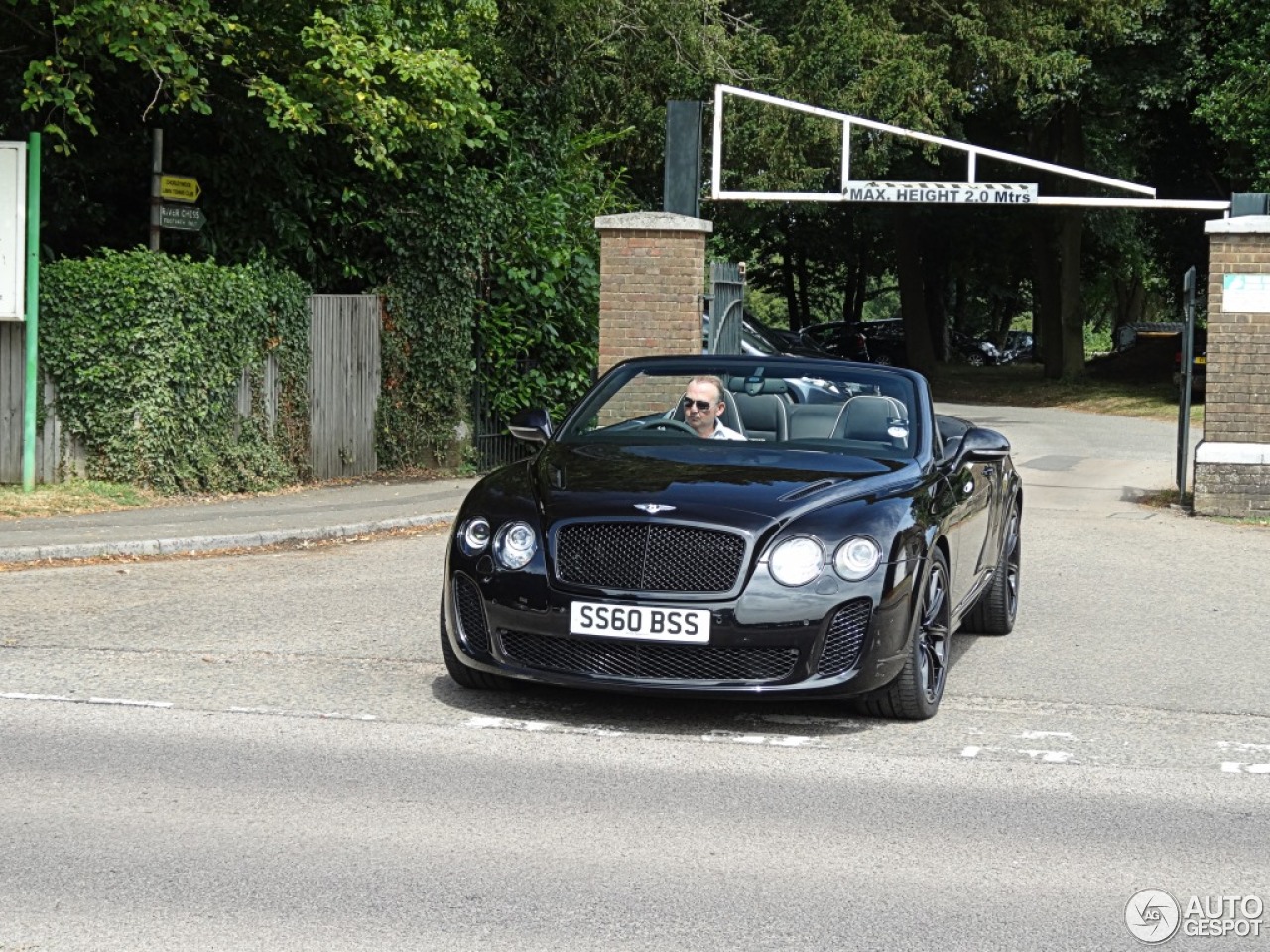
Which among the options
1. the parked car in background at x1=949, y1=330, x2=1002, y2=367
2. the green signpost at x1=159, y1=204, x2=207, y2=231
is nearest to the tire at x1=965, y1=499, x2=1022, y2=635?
the green signpost at x1=159, y1=204, x2=207, y2=231

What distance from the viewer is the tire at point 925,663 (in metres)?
7.13

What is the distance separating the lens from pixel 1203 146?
3903 centimetres

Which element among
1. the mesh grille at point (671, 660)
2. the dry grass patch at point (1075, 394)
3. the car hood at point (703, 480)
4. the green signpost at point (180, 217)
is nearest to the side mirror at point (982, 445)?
the car hood at point (703, 480)

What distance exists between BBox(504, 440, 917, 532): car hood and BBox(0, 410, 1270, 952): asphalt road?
0.90 meters

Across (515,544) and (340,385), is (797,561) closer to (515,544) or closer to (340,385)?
(515,544)

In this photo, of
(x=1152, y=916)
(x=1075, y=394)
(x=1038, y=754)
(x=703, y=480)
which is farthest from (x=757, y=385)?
(x=1075, y=394)

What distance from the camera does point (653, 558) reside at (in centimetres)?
683

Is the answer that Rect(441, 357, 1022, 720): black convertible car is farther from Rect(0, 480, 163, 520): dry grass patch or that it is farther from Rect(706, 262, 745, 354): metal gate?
Rect(706, 262, 745, 354): metal gate

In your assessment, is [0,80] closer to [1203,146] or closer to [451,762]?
[451,762]

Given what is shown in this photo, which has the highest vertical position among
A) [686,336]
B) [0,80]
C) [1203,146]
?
[1203,146]

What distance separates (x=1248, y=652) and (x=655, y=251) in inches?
364

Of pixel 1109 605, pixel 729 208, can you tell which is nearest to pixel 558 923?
pixel 1109 605

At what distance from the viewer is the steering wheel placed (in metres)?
8.40

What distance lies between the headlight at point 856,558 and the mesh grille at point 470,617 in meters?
1.44
